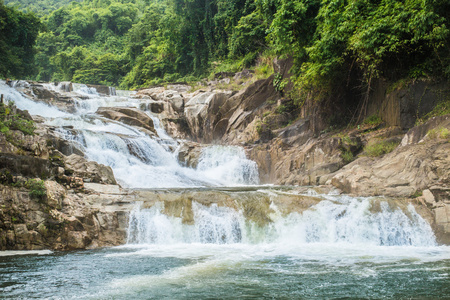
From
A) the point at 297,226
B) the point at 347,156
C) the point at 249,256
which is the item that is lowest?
the point at 249,256

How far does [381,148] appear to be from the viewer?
41.3 feet

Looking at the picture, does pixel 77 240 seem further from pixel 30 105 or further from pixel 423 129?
pixel 30 105

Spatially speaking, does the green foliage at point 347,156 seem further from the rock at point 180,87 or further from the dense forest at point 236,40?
the rock at point 180,87

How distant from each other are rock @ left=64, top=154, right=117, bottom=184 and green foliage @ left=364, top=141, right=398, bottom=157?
30.2 feet

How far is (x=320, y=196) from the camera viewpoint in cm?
1042

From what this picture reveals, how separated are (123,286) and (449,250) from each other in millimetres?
7180

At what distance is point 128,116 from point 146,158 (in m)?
5.66

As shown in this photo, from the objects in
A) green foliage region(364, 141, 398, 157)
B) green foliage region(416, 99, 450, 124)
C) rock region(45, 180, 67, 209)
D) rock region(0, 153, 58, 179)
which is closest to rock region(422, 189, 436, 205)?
green foliage region(364, 141, 398, 157)

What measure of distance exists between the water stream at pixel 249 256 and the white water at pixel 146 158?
0.29 meters

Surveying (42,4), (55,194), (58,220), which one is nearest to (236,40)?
(55,194)

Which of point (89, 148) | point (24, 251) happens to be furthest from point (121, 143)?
point (24, 251)

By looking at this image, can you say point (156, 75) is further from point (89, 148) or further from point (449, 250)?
point (449, 250)

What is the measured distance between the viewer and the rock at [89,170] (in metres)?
10.9

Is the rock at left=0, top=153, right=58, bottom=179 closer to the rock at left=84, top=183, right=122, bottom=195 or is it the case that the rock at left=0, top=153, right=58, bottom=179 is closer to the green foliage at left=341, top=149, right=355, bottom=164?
the rock at left=84, top=183, right=122, bottom=195
